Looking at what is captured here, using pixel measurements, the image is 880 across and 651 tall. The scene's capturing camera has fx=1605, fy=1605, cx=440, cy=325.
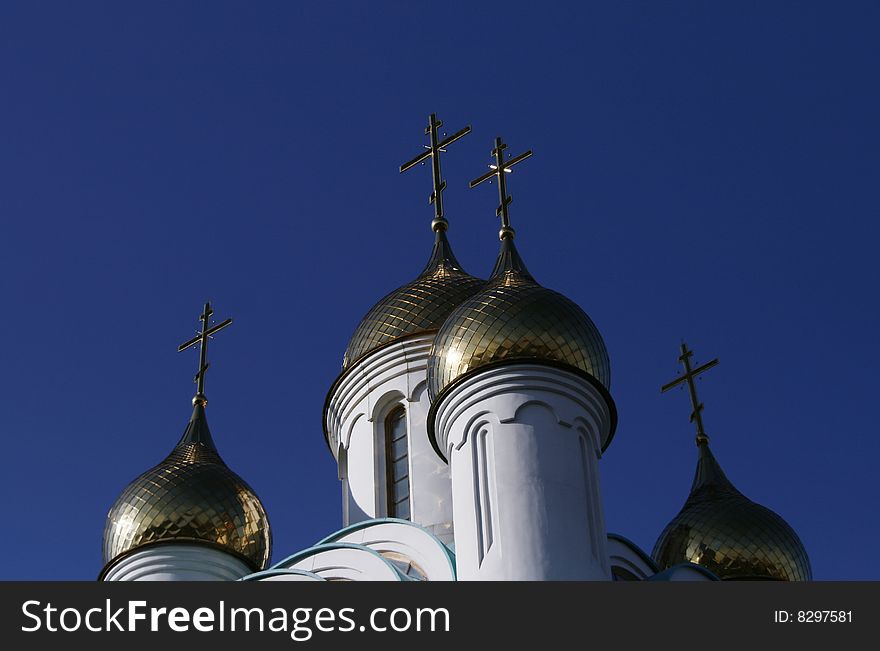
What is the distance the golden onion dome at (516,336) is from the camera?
1288cm

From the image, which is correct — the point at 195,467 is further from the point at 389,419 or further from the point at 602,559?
the point at 602,559

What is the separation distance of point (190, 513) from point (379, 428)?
2061 mm

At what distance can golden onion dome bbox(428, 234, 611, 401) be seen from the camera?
42.2ft

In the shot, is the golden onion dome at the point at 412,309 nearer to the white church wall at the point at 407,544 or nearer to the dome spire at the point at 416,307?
the dome spire at the point at 416,307

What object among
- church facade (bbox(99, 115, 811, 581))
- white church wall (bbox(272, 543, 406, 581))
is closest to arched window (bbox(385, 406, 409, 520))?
church facade (bbox(99, 115, 811, 581))

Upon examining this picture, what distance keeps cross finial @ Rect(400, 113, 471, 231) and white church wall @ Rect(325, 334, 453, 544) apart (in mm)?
2023

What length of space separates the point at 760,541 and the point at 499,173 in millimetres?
A: 4384

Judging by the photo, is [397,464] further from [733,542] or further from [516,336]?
[733,542]

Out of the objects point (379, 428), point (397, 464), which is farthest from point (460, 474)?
point (379, 428)

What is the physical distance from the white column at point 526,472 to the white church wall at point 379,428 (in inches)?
63.7

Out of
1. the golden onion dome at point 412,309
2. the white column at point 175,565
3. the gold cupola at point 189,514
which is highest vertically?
the golden onion dome at point 412,309

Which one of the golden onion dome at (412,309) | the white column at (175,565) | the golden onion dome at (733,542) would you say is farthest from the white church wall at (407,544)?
the golden onion dome at (733,542)
